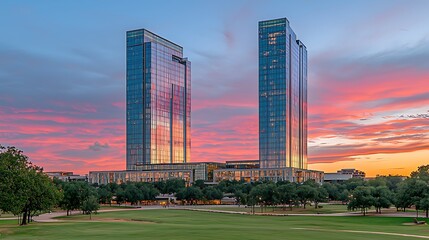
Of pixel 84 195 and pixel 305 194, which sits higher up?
pixel 84 195

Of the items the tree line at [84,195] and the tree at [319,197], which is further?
the tree at [319,197]

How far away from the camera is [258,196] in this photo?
16112 cm

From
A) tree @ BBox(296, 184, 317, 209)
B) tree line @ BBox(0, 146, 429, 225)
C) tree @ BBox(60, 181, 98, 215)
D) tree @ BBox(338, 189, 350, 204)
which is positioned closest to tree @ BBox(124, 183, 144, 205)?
tree line @ BBox(0, 146, 429, 225)

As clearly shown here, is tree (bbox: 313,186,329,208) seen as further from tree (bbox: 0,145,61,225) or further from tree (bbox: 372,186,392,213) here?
tree (bbox: 0,145,61,225)

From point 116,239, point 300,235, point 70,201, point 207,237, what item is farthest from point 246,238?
point 70,201

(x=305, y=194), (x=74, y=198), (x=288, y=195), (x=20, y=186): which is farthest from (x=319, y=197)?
(x=20, y=186)

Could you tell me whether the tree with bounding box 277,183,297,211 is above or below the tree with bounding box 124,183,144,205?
above

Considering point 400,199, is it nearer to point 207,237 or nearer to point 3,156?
point 207,237

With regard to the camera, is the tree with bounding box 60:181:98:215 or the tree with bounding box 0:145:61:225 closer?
the tree with bounding box 0:145:61:225

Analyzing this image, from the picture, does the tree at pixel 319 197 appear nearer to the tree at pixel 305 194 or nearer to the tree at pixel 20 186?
the tree at pixel 305 194

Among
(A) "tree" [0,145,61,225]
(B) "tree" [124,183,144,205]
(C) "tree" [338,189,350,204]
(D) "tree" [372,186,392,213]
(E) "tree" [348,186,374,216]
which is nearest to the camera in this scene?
(A) "tree" [0,145,61,225]

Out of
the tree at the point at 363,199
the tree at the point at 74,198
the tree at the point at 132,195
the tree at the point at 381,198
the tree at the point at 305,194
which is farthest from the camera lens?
the tree at the point at 132,195

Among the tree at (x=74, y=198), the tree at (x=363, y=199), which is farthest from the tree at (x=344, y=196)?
the tree at (x=74, y=198)

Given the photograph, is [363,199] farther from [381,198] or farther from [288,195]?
[288,195]
